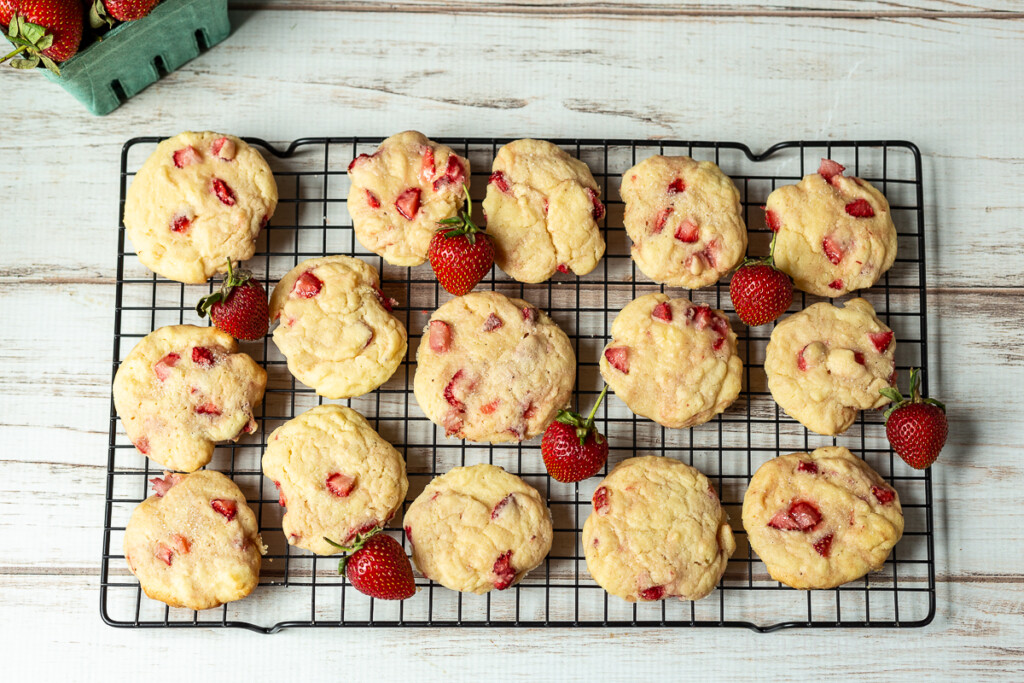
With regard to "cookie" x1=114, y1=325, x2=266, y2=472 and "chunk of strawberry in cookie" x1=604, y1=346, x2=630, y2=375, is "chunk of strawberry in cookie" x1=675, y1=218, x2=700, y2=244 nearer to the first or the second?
"chunk of strawberry in cookie" x1=604, y1=346, x2=630, y2=375

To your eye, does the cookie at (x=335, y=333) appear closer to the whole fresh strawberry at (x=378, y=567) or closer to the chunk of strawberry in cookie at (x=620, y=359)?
the whole fresh strawberry at (x=378, y=567)

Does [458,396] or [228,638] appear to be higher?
[458,396]

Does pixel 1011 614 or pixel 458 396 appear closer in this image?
pixel 458 396

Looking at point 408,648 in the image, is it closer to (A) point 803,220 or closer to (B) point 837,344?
(B) point 837,344

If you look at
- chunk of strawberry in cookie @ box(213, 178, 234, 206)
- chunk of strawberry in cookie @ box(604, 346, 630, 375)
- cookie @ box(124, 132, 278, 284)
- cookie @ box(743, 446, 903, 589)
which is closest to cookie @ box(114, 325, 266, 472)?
cookie @ box(124, 132, 278, 284)

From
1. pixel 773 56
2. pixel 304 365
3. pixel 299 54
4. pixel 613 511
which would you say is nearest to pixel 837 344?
pixel 613 511

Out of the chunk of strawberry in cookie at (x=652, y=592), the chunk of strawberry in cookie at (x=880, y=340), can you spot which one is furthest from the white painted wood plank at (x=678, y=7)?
the chunk of strawberry in cookie at (x=652, y=592)

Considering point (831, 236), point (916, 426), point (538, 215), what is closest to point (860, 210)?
point (831, 236)

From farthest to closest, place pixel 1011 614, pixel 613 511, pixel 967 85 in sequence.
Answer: pixel 967 85 → pixel 1011 614 → pixel 613 511
